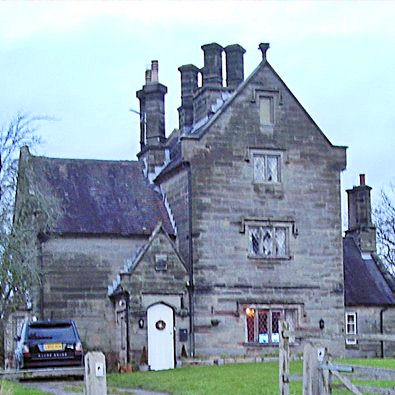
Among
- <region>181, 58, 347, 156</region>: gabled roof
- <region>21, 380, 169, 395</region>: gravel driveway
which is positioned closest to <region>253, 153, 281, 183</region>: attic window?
<region>181, 58, 347, 156</region>: gabled roof

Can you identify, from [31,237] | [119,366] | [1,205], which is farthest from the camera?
[119,366]

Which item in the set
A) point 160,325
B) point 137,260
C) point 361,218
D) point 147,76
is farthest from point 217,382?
point 361,218

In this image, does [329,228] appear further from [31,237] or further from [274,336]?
[31,237]

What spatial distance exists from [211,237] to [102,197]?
4810 mm

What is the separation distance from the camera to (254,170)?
36531mm

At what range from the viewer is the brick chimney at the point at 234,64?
39.3 metres

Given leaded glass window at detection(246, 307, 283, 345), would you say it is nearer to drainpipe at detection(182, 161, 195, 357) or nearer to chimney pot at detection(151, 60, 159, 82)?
drainpipe at detection(182, 161, 195, 357)

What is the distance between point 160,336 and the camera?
1342 inches

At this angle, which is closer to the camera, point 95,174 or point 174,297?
point 174,297

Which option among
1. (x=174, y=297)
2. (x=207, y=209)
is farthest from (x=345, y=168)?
(x=174, y=297)

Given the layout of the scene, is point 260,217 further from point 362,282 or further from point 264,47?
point 362,282

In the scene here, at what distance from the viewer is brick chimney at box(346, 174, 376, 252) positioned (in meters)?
43.8

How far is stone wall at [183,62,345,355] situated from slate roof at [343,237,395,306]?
3375 mm

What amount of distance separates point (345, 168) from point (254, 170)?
3.97m
